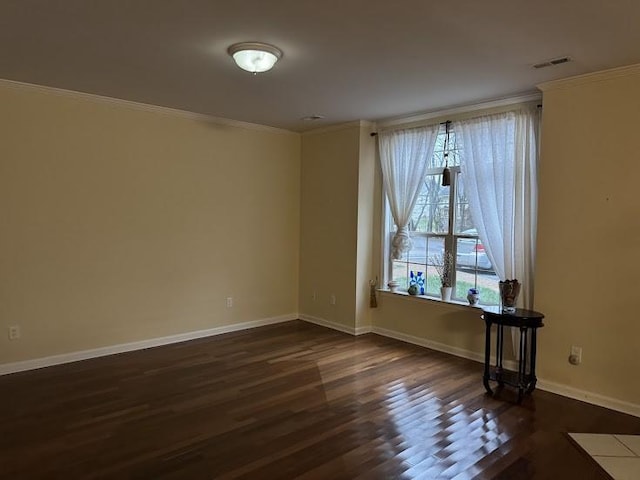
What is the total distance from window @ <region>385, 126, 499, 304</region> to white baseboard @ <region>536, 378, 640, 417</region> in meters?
0.95

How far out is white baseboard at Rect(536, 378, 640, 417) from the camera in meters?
3.29

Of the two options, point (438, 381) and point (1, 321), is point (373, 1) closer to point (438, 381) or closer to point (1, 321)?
point (438, 381)

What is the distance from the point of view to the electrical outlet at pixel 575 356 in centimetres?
354

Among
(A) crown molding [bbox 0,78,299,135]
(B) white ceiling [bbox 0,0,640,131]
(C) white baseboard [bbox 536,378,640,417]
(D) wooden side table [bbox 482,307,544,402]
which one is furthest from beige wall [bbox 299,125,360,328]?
(C) white baseboard [bbox 536,378,640,417]

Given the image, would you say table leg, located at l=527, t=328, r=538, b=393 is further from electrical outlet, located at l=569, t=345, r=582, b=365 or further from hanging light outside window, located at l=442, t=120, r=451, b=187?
hanging light outside window, located at l=442, t=120, r=451, b=187

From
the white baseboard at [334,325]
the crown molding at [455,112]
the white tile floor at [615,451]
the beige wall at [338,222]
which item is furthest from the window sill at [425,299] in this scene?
the crown molding at [455,112]

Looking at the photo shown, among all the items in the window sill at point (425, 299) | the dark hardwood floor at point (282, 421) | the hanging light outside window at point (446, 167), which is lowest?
the dark hardwood floor at point (282, 421)

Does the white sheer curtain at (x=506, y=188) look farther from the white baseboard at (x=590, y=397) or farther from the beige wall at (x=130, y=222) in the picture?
the beige wall at (x=130, y=222)

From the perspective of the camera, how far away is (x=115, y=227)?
177 inches

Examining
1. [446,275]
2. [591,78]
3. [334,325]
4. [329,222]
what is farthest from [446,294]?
[591,78]

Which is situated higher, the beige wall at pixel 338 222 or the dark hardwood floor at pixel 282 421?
the beige wall at pixel 338 222

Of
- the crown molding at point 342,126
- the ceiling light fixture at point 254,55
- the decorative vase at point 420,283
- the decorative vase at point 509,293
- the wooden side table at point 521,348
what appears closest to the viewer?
the ceiling light fixture at point 254,55

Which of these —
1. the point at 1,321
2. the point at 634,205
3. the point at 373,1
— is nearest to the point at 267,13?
the point at 373,1

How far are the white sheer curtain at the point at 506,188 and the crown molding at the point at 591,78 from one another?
1.18 ft
